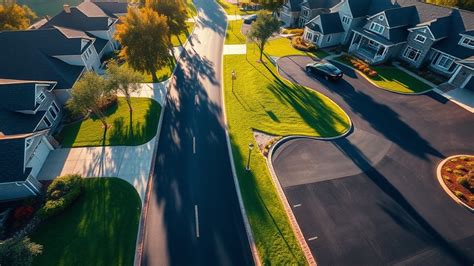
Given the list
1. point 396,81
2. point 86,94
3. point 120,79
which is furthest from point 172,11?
point 396,81

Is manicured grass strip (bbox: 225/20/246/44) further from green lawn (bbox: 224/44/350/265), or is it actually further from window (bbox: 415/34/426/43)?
window (bbox: 415/34/426/43)

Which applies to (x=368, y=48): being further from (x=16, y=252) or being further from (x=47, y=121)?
(x=16, y=252)

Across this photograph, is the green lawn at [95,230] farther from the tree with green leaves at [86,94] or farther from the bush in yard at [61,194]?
the tree with green leaves at [86,94]

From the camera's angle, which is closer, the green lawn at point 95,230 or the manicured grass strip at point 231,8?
the green lawn at point 95,230

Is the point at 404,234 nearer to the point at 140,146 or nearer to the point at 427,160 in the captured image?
the point at 427,160

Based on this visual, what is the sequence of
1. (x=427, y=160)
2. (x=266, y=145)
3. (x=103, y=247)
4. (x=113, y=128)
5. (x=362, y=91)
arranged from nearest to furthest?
(x=103, y=247) < (x=427, y=160) < (x=266, y=145) < (x=113, y=128) < (x=362, y=91)

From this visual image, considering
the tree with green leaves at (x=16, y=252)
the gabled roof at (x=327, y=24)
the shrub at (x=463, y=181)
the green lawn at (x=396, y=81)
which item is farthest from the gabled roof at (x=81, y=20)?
the shrub at (x=463, y=181)

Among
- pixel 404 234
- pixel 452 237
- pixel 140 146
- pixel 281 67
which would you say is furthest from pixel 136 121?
pixel 452 237
